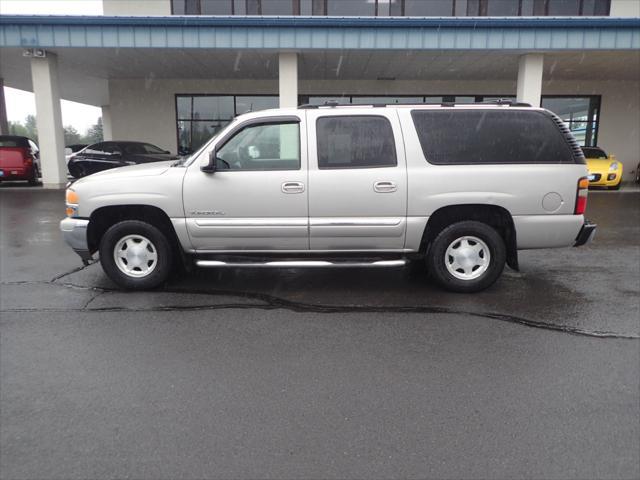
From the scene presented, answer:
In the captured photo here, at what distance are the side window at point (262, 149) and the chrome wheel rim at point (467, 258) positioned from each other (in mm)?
1944

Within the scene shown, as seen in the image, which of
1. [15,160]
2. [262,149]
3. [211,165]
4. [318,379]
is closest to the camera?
[318,379]

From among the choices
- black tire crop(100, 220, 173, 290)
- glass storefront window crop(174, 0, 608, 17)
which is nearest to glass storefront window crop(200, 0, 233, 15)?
glass storefront window crop(174, 0, 608, 17)

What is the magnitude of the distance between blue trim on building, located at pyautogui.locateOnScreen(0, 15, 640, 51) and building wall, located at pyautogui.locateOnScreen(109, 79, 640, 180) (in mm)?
6308

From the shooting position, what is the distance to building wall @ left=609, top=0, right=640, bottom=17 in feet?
60.8

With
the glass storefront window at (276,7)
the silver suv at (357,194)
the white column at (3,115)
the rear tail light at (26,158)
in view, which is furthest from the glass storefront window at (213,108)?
the silver suv at (357,194)

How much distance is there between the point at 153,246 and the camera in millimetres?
5641

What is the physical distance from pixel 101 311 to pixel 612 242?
7.73 m

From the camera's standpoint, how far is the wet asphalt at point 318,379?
8.70 ft

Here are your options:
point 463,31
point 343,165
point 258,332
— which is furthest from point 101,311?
point 463,31

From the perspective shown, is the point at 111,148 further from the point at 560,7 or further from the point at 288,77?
the point at 560,7

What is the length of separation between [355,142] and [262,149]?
1006 mm

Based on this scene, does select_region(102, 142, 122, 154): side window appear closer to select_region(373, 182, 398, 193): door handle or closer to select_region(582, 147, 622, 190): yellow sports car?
select_region(373, 182, 398, 193): door handle

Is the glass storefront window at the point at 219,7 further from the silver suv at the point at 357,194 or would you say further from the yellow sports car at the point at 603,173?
the silver suv at the point at 357,194

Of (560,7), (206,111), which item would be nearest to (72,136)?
(206,111)
